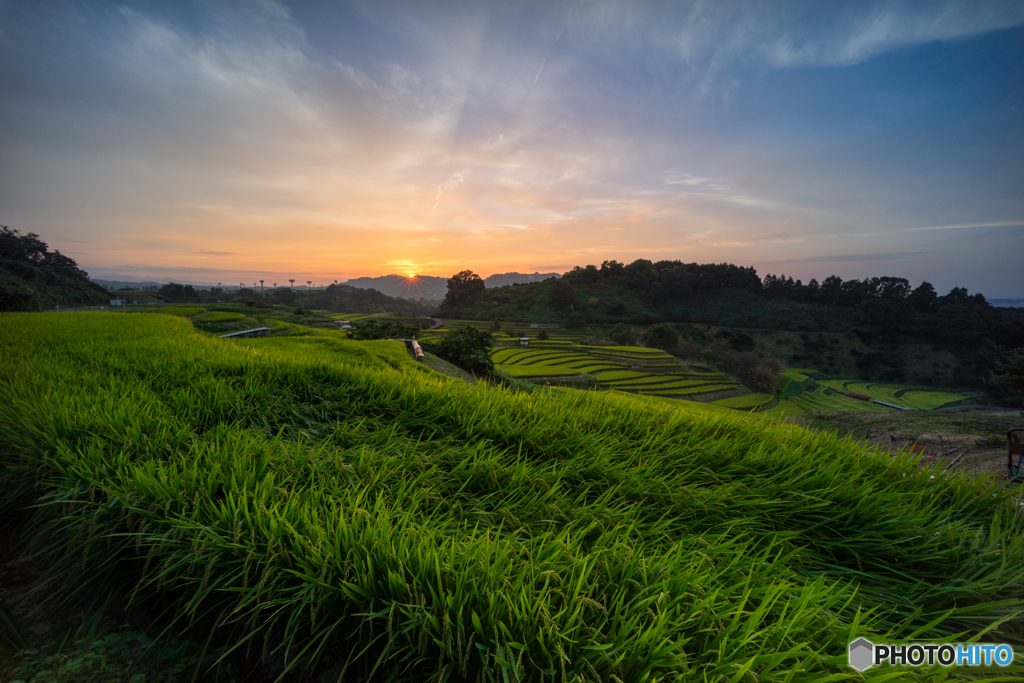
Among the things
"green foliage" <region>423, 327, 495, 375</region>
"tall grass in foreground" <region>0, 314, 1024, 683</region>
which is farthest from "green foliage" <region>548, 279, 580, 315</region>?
"tall grass in foreground" <region>0, 314, 1024, 683</region>

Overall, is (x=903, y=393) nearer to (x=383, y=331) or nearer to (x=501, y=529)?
(x=383, y=331)

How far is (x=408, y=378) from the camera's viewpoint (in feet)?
14.1

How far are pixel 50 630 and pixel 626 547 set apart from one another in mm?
2442

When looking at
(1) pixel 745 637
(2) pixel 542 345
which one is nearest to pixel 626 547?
(1) pixel 745 637

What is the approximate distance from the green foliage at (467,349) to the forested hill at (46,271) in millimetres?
25780

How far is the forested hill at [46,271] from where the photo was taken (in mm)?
23531

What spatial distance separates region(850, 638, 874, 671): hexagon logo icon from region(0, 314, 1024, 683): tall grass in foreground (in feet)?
0.22

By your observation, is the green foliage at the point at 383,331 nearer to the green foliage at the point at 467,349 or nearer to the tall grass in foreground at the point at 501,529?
the green foliage at the point at 467,349

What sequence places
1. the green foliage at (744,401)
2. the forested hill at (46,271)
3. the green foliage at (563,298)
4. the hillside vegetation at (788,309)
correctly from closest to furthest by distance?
1. the forested hill at (46,271)
2. the green foliage at (744,401)
3. the hillside vegetation at (788,309)
4. the green foliage at (563,298)

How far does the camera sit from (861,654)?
1328 millimetres

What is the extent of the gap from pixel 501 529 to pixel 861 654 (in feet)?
4.83

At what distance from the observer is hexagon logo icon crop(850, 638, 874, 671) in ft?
4.22

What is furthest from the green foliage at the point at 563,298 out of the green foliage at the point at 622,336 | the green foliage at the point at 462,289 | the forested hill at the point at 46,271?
the forested hill at the point at 46,271

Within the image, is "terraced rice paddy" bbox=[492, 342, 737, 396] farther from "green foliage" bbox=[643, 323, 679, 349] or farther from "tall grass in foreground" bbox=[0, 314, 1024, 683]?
"tall grass in foreground" bbox=[0, 314, 1024, 683]
